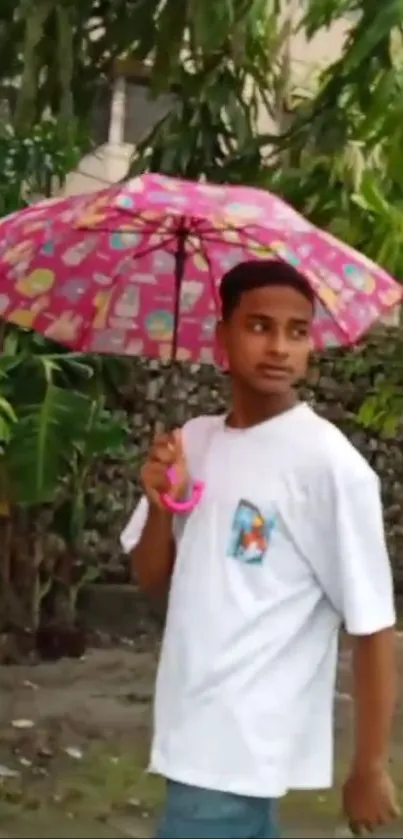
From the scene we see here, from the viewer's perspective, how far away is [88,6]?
386cm

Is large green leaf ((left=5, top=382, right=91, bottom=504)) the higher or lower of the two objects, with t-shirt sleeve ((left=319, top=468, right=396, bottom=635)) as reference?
lower

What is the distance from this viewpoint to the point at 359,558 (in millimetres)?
2068

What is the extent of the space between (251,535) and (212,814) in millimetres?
440

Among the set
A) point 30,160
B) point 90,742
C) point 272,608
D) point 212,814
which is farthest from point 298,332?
point 30,160

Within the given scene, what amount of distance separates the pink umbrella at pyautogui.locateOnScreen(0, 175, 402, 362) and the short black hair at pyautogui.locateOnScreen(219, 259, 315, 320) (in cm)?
16

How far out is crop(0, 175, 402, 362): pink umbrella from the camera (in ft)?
8.11

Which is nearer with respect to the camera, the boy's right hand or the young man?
the young man

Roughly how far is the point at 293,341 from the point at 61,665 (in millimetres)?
4205

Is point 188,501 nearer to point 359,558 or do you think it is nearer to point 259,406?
point 259,406

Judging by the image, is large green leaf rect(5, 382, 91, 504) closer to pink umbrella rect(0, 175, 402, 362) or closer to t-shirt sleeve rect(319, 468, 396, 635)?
pink umbrella rect(0, 175, 402, 362)

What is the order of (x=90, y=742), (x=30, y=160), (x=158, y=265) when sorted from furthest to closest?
1. (x=30, y=160)
2. (x=90, y=742)
3. (x=158, y=265)

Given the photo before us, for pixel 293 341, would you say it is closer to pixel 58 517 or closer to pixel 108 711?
pixel 108 711

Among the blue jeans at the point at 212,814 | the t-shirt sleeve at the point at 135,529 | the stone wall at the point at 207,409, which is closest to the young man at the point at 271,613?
the blue jeans at the point at 212,814

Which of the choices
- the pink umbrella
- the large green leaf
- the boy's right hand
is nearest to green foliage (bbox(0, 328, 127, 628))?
the large green leaf
